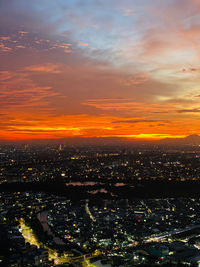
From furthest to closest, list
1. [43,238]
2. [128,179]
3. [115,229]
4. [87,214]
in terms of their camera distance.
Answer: [128,179] < [87,214] < [115,229] < [43,238]

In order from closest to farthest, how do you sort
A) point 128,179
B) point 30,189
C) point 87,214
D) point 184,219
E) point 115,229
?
point 115,229, point 184,219, point 87,214, point 30,189, point 128,179

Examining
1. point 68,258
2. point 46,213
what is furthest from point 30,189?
point 68,258

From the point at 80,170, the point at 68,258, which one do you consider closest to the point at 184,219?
the point at 68,258

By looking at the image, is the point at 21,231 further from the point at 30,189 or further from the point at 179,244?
the point at 30,189

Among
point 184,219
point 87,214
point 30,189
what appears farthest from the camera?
point 30,189

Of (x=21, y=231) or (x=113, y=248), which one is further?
Result: (x=21, y=231)

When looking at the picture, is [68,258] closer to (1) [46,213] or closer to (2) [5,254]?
(2) [5,254]

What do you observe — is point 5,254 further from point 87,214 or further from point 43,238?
point 87,214

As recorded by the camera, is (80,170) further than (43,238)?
Yes

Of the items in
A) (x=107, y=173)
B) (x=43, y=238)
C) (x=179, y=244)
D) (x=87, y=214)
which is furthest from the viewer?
(x=107, y=173)
